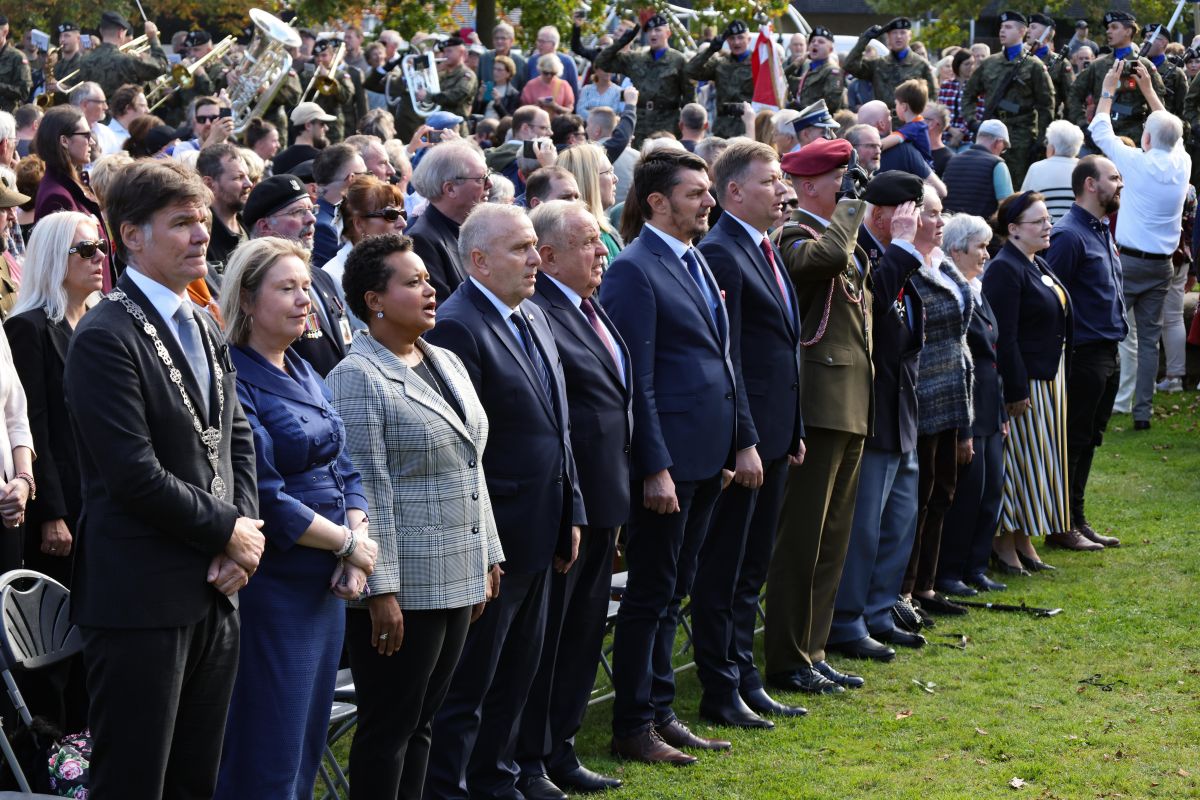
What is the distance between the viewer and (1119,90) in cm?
1684

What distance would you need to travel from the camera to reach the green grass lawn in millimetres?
5941

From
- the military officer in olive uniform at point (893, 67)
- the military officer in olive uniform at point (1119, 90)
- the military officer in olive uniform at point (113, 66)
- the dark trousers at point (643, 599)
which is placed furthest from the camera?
the military officer in olive uniform at point (893, 67)

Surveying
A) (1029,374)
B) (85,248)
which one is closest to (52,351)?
(85,248)

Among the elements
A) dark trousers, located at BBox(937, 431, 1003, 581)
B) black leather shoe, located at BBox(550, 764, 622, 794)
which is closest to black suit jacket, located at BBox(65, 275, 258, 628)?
black leather shoe, located at BBox(550, 764, 622, 794)

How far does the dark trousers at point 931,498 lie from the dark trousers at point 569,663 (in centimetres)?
293

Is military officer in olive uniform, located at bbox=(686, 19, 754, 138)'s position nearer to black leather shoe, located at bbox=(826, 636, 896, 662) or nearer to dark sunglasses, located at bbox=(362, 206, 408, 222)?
black leather shoe, located at bbox=(826, 636, 896, 662)

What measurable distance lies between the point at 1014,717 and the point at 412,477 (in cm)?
343

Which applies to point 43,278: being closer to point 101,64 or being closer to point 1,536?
point 1,536

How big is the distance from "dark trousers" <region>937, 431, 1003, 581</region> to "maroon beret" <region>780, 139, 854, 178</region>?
2.52m

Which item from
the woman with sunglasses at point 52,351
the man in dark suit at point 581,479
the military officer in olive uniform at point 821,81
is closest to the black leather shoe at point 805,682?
the man in dark suit at point 581,479

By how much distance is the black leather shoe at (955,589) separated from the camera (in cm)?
894

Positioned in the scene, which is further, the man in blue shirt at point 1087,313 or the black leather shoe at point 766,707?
the man in blue shirt at point 1087,313

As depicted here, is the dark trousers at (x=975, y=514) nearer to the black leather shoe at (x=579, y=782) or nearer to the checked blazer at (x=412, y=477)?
the black leather shoe at (x=579, y=782)

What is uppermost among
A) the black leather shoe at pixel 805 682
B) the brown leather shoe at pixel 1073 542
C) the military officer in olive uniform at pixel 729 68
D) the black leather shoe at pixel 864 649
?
the military officer in olive uniform at pixel 729 68
